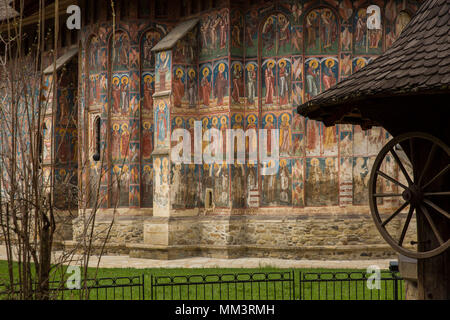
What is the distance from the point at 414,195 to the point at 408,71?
1173mm

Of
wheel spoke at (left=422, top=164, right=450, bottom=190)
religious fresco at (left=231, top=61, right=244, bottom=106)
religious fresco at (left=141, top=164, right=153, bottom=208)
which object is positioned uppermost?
religious fresco at (left=231, top=61, right=244, bottom=106)

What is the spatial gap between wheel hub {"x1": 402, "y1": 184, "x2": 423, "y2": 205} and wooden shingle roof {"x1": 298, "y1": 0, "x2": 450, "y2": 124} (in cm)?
94

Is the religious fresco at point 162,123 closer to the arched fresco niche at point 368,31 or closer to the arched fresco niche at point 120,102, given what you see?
the arched fresco niche at point 120,102

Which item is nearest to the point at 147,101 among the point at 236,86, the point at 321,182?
the point at 236,86

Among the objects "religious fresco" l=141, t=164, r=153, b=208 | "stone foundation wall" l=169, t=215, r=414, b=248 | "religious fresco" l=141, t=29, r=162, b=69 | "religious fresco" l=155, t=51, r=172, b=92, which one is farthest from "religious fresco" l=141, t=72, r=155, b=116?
"stone foundation wall" l=169, t=215, r=414, b=248

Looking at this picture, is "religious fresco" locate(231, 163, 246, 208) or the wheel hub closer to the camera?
the wheel hub

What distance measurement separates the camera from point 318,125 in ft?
57.6

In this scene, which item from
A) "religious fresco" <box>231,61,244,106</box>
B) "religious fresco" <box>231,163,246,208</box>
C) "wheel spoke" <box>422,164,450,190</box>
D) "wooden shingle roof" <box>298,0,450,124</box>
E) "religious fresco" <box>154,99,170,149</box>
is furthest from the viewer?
"religious fresco" <box>154,99,170,149</box>

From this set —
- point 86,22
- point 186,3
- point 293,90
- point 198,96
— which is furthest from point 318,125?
point 86,22

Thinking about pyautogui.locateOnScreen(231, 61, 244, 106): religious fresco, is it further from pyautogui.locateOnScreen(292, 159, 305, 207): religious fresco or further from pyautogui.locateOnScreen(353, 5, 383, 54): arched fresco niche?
pyautogui.locateOnScreen(353, 5, 383, 54): arched fresco niche

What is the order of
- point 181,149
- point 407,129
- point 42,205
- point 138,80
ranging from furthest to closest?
1. point 138,80
2. point 181,149
3. point 407,129
4. point 42,205

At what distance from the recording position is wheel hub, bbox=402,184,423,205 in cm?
605
